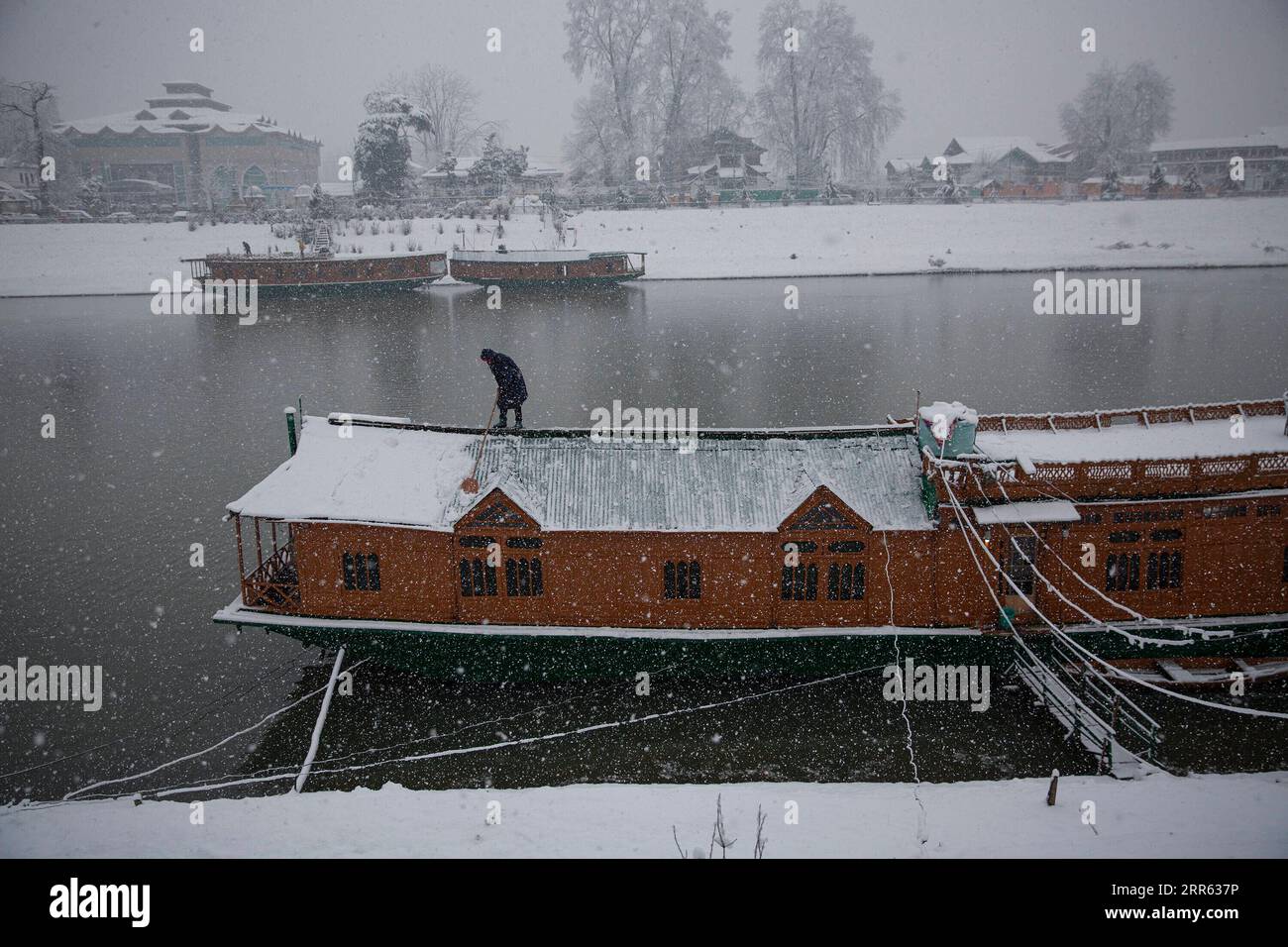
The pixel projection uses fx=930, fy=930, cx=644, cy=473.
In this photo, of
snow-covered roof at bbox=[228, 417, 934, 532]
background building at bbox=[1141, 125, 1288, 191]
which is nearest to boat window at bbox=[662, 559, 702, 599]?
snow-covered roof at bbox=[228, 417, 934, 532]

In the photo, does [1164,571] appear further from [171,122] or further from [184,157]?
[171,122]

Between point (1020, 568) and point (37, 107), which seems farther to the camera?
point (37, 107)

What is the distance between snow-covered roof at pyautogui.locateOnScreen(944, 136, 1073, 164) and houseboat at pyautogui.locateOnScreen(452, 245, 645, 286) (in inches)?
2382

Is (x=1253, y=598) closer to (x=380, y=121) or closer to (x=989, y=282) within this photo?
(x=989, y=282)

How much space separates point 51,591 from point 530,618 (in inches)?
499

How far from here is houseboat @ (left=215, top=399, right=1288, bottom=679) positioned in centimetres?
1638

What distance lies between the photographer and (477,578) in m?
17.1

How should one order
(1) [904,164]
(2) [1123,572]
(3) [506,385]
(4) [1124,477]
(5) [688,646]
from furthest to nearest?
1. (1) [904,164]
2. (3) [506,385]
3. (5) [688,646]
4. (2) [1123,572]
5. (4) [1124,477]

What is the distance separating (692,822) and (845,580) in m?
5.81

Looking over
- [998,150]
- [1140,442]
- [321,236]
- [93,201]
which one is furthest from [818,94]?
[1140,442]

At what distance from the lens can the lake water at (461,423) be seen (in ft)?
52.1

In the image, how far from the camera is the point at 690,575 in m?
16.9

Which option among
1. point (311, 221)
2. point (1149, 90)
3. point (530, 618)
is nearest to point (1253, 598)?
point (530, 618)

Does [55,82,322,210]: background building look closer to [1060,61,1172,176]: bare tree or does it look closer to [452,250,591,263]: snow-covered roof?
[452,250,591,263]: snow-covered roof
